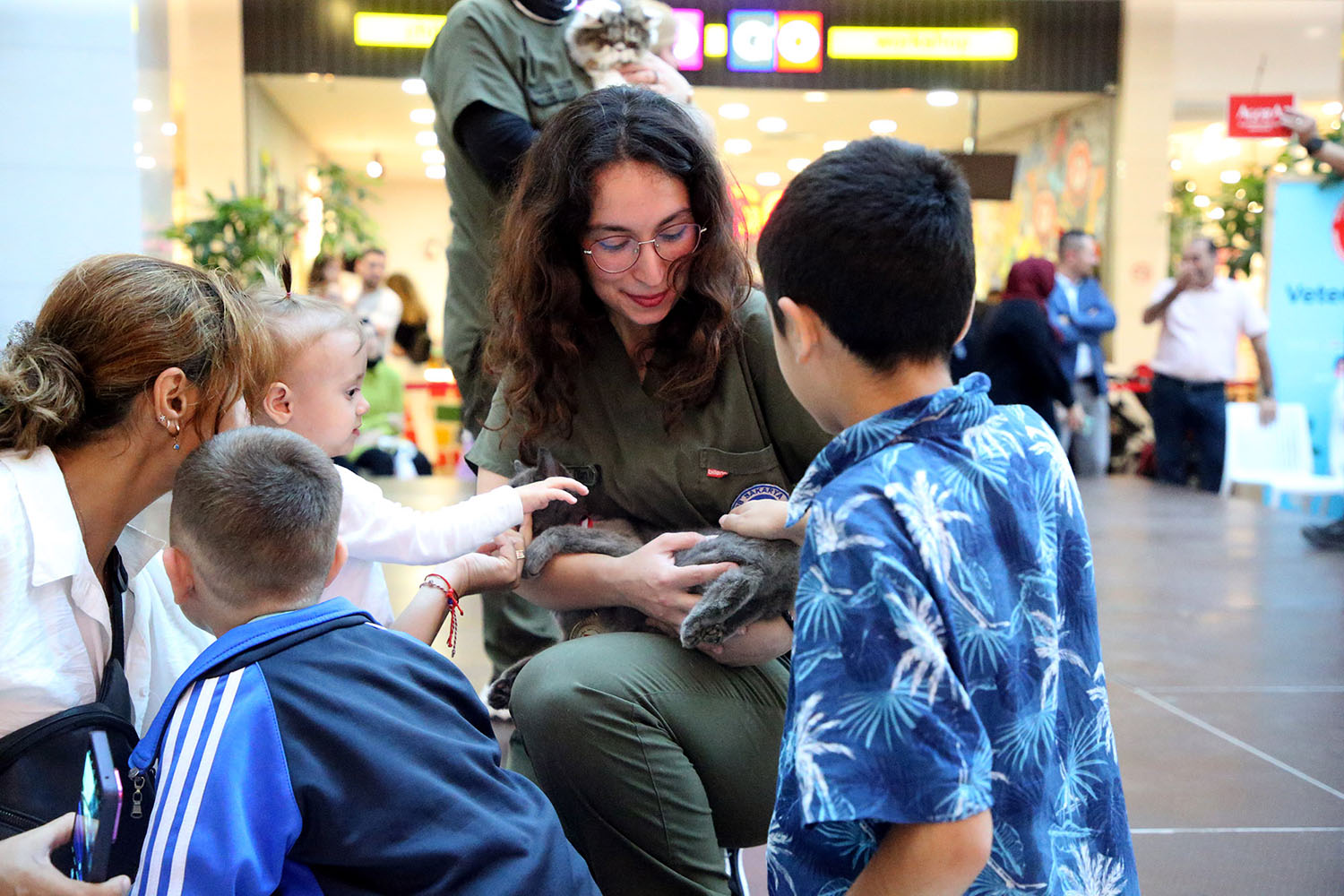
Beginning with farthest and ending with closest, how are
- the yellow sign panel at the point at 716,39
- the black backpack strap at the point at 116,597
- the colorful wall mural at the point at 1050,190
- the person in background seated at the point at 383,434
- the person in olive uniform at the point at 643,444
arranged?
the colorful wall mural at the point at 1050,190
the yellow sign panel at the point at 716,39
the person in background seated at the point at 383,434
the person in olive uniform at the point at 643,444
the black backpack strap at the point at 116,597

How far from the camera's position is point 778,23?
991 centimetres

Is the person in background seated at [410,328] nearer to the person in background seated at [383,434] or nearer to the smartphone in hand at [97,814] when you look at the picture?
the person in background seated at [383,434]

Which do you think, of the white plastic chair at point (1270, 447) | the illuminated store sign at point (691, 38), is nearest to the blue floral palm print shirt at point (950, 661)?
the white plastic chair at point (1270, 447)

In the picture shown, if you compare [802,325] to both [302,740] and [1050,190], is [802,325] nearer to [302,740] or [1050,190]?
[302,740]

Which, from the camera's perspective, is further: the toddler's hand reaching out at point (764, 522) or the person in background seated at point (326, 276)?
the person in background seated at point (326, 276)

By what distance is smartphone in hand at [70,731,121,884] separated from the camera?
42.5 inches

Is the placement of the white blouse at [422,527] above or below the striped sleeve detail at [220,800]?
above

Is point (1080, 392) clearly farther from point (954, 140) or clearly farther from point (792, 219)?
point (792, 219)

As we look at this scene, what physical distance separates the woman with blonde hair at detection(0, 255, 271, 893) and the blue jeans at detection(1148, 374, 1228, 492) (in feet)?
23.3

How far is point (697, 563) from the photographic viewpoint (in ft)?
5.07

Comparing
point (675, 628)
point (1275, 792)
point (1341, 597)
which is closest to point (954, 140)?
point (1341, 597)

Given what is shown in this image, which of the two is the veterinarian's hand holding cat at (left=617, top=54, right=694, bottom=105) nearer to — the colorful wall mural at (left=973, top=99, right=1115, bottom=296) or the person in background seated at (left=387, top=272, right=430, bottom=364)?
the person in background seated at (left=387, top=272, right=430, bottom=364)

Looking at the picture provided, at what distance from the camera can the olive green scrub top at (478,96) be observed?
233cm

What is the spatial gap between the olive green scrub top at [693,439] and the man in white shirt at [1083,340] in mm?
6131
